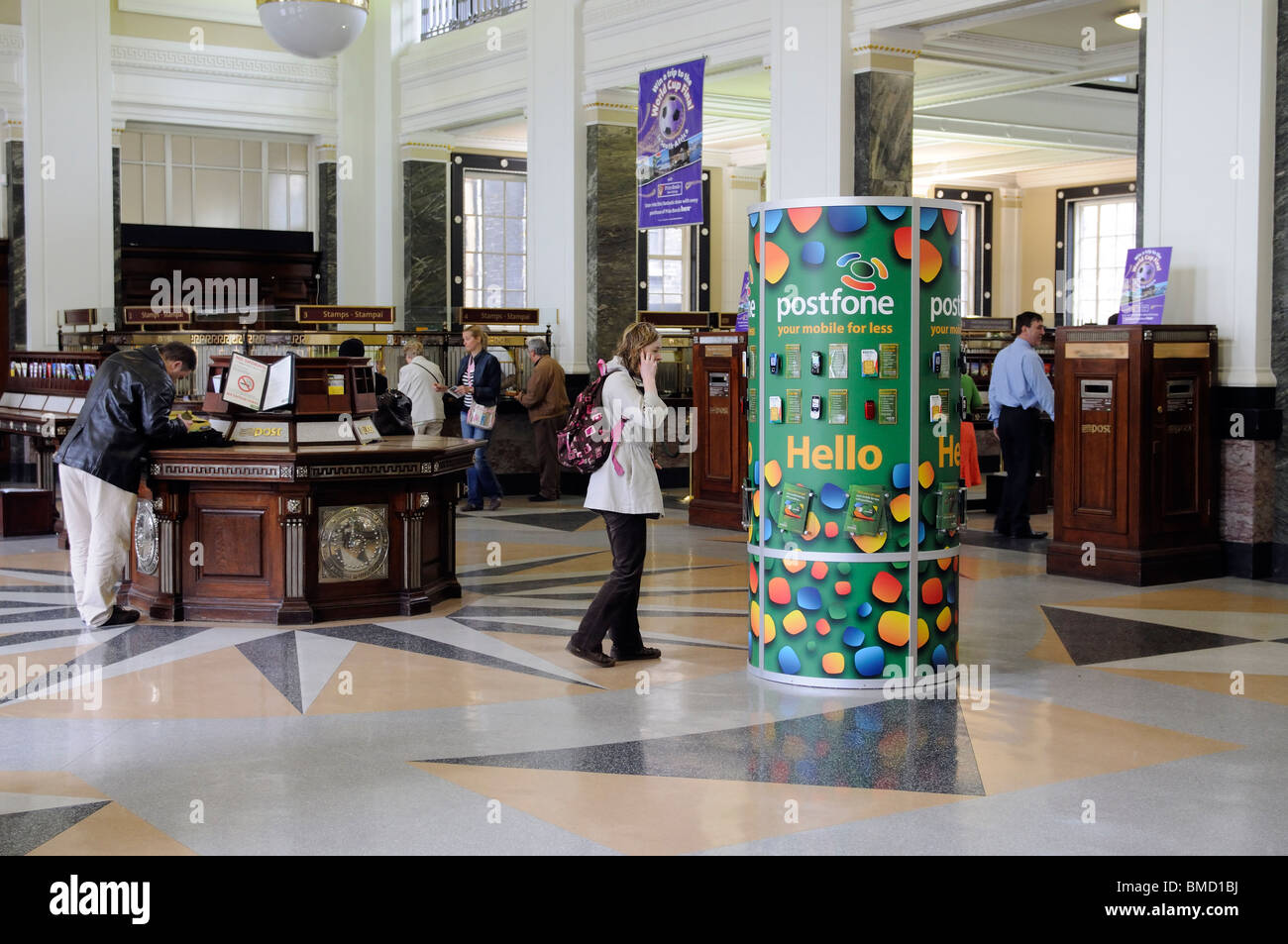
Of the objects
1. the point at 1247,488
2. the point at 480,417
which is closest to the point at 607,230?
the point at 480,417

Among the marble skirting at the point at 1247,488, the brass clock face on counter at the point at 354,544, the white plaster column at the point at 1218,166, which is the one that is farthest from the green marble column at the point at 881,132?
the brass clock face on counter at the point at 354,544

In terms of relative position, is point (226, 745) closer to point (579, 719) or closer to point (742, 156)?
point (579, 719)

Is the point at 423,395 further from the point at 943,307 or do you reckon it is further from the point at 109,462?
the point at 943,307

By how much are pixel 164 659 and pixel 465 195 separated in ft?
48.4

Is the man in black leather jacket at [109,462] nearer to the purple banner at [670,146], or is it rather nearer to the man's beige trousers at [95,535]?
the man's beige trousers at [95,535]

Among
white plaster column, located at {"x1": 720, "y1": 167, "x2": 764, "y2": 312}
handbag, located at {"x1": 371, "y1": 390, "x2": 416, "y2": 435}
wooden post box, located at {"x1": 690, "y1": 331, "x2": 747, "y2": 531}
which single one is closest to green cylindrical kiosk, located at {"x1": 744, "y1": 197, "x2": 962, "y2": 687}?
handbag, located at {"x1": 371, "y1": 390, "x2": 416, "y2": 435}

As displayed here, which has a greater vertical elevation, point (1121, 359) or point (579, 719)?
point (1121, 359)

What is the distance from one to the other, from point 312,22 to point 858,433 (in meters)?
10.0

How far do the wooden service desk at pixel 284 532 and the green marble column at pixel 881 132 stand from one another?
18.5ft

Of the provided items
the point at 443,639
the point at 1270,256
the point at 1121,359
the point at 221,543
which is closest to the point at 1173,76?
the point at 1270,256

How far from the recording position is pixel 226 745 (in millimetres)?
5523

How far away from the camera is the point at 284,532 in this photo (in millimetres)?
8016

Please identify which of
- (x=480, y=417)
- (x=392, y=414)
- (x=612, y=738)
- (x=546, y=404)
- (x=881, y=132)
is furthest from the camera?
(x=546, y=404)
